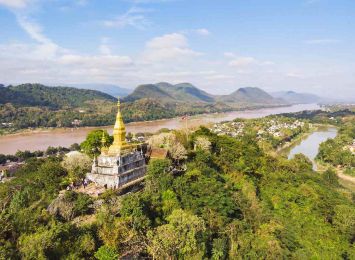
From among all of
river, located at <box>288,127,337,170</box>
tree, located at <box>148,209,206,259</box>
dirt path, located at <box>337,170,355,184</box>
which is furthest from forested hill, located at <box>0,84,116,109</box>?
tree, located at <box>148,209,206,259</box>

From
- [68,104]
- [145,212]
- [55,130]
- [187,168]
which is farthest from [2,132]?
[145,212]

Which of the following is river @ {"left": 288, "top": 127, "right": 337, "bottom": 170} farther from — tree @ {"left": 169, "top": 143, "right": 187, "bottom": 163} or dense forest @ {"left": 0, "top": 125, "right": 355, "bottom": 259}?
tree @ {"left": 169, "top": 143, "right": 187, "bottom": 163}

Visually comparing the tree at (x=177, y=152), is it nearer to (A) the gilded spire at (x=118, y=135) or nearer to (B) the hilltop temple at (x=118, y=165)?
(B) the hilltop temple at (x=118, y=165)

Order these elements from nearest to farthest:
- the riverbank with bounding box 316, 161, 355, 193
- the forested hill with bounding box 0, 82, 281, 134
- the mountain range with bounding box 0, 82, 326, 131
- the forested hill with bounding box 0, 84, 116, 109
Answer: the riverbank with bounding box 316, 161, 355, 193, the forested hill with bounding box 0, 82, 281, 134, the mountain range with bounding box 0, 82, 326, 131, the forested hill with bounding box 0, 84, 116, 109

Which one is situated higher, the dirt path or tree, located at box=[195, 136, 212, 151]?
tree, located at box=[195, 136, 212, 151]

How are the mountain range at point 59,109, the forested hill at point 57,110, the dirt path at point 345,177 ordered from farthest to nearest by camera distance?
the mountain range at point 59,109 < the forested hill at point 57,110 < the dirt path at point 345,177

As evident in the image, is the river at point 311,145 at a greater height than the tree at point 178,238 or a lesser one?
lesser

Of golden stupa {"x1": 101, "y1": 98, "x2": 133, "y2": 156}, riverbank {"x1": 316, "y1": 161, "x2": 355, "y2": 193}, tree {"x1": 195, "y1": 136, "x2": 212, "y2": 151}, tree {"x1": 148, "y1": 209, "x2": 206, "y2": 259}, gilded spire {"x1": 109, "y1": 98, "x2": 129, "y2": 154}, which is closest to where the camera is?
tree {"x1": 148, "y1": 209, "x2": 206, "y2": 259}

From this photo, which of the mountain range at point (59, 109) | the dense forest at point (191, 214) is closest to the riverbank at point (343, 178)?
the dense forest at point (191, 214)

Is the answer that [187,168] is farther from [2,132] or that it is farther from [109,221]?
[2,132]
